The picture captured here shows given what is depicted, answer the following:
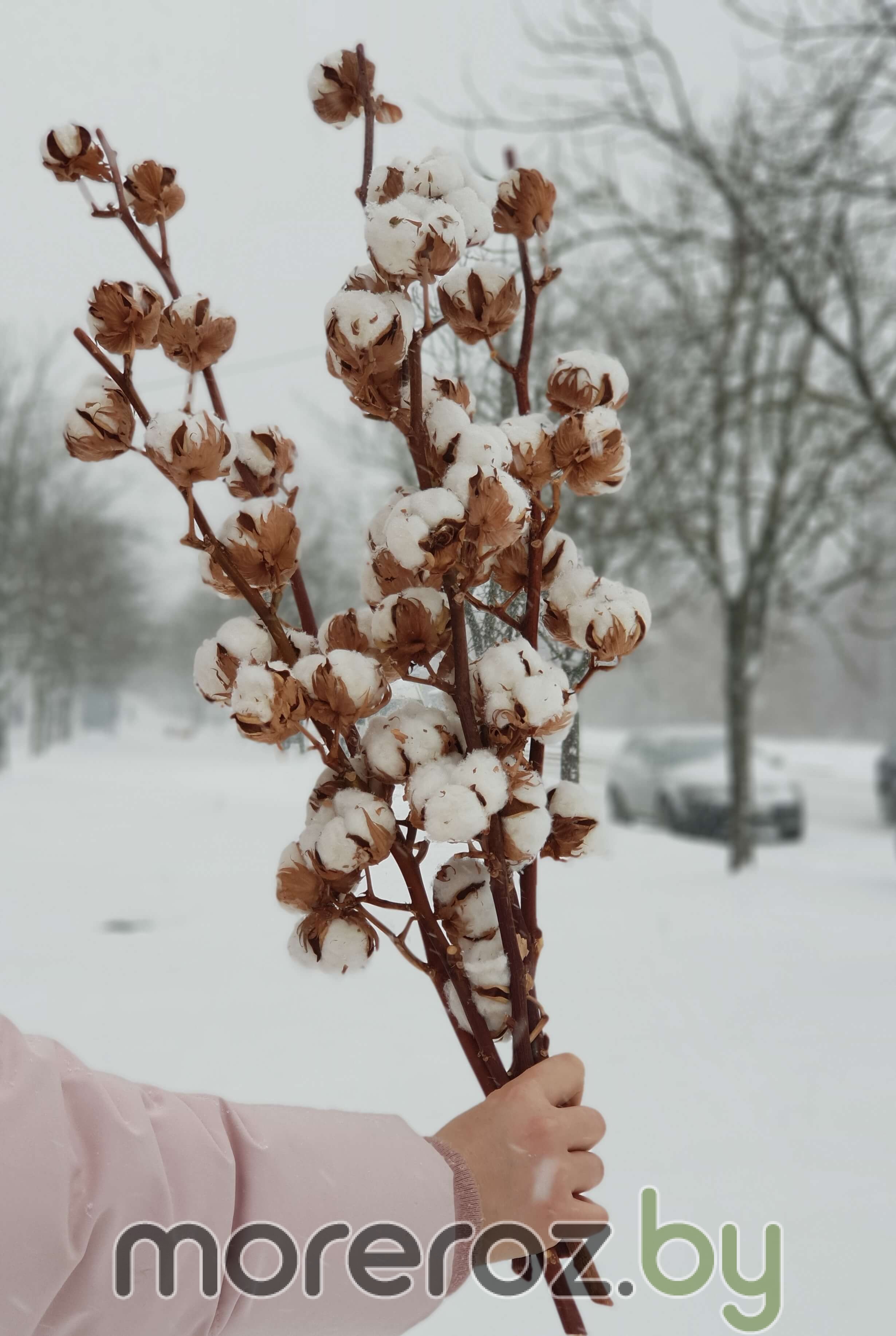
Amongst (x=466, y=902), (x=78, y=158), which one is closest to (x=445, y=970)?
(x=466, y=902)

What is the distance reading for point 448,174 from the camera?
0.41 m

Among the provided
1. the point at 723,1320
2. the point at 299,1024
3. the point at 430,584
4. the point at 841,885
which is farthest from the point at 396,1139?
the point at 841,885

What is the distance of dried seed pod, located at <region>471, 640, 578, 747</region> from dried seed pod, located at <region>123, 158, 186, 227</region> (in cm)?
23

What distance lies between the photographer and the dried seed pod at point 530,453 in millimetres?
408

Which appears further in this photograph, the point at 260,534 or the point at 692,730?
the point at 692,730

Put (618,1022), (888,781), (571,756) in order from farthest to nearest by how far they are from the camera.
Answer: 1. (888,781)
2. (618,1022)
3. (571,756)

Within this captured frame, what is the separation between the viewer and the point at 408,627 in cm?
38

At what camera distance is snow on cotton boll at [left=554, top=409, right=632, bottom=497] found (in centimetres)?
40

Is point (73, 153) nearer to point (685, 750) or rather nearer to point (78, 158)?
point (78, 158)

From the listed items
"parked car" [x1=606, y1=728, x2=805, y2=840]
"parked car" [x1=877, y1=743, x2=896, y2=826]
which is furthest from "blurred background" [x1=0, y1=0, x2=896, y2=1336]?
"parked car" [x1=877, y1=743, x2=896, y2=826]

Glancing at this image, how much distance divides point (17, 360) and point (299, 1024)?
4.92 m

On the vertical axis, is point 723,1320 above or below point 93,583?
below

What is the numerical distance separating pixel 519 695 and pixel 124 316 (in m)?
0.20

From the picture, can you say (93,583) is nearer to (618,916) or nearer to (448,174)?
(618,916)
